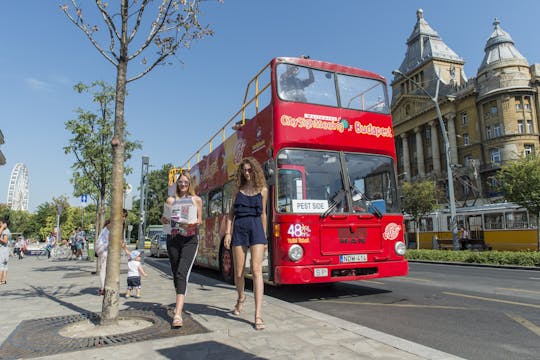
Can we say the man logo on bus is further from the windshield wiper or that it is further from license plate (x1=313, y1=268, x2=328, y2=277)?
license plate (x1=313, y1=268, x2=328, y2=277)

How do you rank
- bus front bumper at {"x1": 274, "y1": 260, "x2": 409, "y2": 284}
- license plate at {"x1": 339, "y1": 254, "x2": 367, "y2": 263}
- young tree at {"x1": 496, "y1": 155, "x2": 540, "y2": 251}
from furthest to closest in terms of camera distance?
1. young tree at {"x1": 496, "y1": 155, "x2": 540, "y2": 251}
2. license plate at {"x1": 339, "y1": 254, "x2": 367, "y2": 263}
3. bus front bumper at {"x1": 274, "y1": 260, "x2": 409, "y2": 284}

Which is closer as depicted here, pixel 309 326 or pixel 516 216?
pixel 309 326

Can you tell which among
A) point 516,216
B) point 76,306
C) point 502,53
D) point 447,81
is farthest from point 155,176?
point 76,306

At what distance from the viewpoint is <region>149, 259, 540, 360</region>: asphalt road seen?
427 centimetres

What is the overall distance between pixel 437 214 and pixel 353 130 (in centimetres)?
2887

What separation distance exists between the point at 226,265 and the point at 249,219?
4822 millimetres

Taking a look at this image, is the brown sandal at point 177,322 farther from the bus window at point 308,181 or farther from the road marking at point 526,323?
the road marking at point 526,323

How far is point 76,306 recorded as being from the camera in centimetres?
646

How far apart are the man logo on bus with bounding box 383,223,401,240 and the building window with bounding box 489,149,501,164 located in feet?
151

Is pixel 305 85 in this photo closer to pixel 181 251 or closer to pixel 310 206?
pixel 310 206

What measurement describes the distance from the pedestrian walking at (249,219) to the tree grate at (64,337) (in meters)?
0.96

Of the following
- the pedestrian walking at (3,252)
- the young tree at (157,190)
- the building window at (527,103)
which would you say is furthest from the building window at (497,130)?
the young tree at (157,190)

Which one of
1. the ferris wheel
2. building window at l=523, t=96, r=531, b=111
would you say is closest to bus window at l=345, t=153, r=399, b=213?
building window at l=523, t=96, r=531, b=111

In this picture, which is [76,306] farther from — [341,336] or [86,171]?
[86,171]
